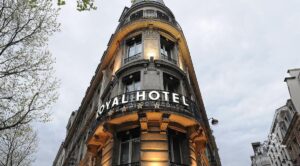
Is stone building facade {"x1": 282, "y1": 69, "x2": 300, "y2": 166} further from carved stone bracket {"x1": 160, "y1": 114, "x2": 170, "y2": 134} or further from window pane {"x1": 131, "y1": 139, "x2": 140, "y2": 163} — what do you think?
window pane {"x1": 131, "y1": 139, "x2": 140, "y2": 163}

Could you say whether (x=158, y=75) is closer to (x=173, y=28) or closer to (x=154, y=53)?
(x=154, y=53)

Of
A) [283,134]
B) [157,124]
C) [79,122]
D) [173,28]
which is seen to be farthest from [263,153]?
[157,124]

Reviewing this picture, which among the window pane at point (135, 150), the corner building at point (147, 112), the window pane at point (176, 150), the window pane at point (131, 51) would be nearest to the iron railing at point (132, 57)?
the corner building at point (147, 112)

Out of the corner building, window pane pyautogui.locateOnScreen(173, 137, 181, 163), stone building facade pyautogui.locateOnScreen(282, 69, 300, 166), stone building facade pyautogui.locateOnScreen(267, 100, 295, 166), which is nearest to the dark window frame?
the corner building

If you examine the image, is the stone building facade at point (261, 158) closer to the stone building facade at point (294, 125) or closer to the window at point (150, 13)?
the stone building facade at point (294, 125)

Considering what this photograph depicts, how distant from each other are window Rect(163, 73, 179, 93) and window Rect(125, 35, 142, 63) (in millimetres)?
3172

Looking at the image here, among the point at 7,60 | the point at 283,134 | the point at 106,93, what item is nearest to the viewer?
the point at 7,60

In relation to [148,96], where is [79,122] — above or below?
above

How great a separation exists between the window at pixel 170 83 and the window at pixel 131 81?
6.56 ft

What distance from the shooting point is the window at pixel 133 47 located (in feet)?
66.2

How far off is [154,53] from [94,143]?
8225 millimetres

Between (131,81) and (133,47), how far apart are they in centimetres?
393

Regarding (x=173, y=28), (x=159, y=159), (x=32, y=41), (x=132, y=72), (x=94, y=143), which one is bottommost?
(x=159, y=159)

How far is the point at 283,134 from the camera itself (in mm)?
45875
